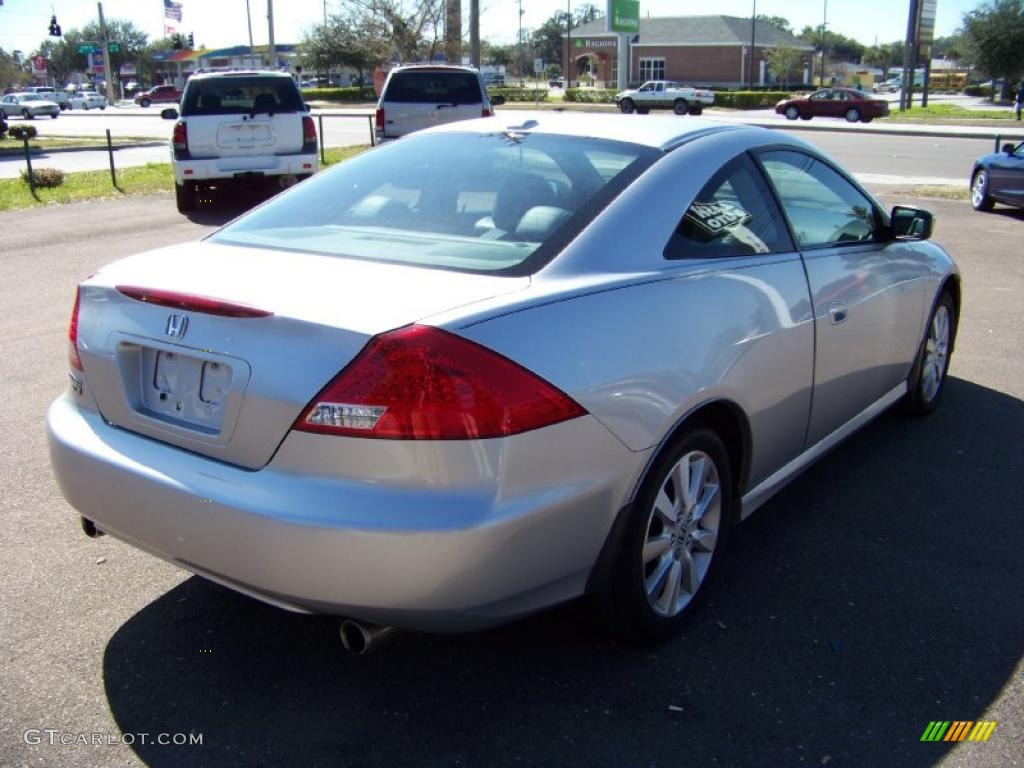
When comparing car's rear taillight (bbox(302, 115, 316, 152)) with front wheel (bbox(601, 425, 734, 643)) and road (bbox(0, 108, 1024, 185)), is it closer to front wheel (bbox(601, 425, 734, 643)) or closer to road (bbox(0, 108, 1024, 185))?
road (bbox(0, 108, 1024, 185))

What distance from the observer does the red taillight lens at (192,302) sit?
2.70m

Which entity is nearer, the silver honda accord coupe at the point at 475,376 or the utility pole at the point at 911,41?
the silver honda accord coupe at the point at 475,376

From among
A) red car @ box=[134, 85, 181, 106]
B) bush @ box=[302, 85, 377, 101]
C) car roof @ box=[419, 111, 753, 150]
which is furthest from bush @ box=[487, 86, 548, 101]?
car roof @ box=[419, 111, 753, 150]

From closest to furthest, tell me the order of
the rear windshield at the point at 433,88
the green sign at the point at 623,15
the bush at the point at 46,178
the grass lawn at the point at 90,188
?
the grass lawn at the point at 90,188 < the bush at the point at 46,178 < the rear windshield at the point at 433,88 < the green sign at the point at 623,15

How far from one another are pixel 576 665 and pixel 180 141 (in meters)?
11.9

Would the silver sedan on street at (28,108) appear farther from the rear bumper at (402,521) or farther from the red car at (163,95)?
the rear bumper at (402,521)

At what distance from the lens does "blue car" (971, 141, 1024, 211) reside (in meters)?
14.1

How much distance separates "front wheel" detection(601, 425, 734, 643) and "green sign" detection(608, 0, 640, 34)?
241ft

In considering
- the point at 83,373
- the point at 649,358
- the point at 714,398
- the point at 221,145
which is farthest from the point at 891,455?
the point at 221,145

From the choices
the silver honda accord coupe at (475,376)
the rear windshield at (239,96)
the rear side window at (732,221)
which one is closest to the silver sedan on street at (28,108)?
the rear windshield at (239,96)

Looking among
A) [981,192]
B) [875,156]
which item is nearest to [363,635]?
[981,192]

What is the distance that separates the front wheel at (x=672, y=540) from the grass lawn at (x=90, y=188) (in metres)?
11.4

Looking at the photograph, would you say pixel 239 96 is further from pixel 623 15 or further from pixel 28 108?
pixel 623 15

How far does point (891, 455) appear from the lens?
5047 mm
